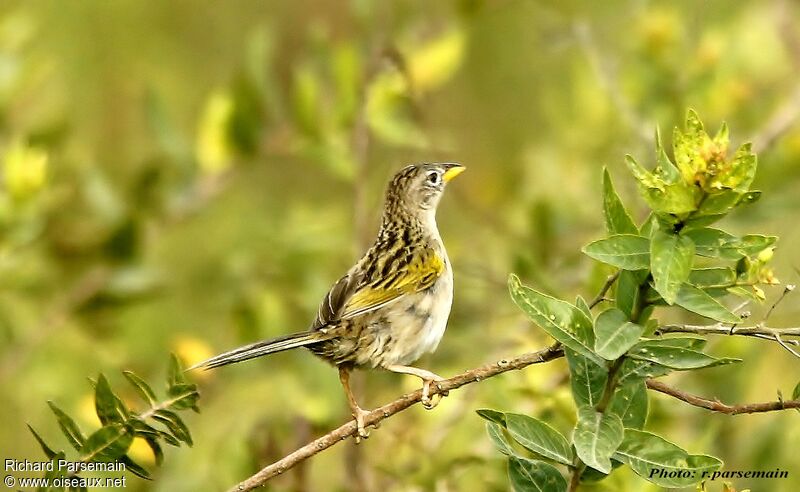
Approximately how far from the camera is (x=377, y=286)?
4.03 meters

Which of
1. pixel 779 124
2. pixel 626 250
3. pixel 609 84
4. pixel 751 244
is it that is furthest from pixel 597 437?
pixel 779 124

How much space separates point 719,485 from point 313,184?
14.5 ft

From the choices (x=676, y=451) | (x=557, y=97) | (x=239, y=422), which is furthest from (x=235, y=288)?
(x=676, y=451)

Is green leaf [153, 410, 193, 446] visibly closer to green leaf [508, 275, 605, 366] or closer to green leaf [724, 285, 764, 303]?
green leaf [508, 275, 605, 366]

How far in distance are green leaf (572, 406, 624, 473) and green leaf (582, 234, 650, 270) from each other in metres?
0.33

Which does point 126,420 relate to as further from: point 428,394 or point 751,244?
point 751,244

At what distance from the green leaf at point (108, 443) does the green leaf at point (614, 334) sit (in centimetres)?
100

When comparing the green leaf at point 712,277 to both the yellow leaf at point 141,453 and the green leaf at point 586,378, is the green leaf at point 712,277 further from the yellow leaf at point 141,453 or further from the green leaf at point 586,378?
the yellow leaf at point 141,453

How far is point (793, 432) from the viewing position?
15.9 feet

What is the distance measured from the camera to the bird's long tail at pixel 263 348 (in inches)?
130

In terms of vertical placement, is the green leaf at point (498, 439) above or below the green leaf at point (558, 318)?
below

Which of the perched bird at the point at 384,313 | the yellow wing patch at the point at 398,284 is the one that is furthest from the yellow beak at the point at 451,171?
the yellow wing patch at the point at 398,284

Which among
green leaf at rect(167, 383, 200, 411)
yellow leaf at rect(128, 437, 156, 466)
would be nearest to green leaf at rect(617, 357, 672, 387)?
green leaf at rect(167, 383, 200, 411)

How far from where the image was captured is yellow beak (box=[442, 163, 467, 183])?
4930 millimetres
